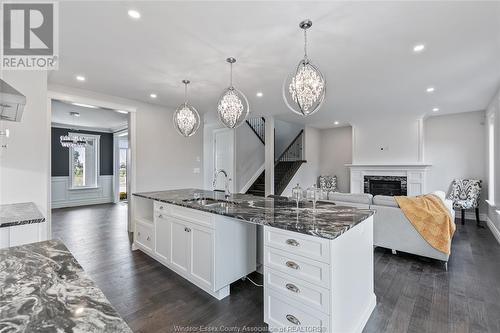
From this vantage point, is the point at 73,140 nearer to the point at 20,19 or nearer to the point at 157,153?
the point at 157,153

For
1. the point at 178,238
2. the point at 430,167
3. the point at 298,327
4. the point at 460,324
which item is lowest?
the point at 460,324

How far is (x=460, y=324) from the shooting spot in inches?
78.2

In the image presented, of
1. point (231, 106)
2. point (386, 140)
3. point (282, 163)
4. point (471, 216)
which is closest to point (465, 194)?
point (471, 216)

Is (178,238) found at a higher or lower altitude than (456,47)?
lower

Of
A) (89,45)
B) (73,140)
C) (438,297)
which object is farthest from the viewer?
(73,140)

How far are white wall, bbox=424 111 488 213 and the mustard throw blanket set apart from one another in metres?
3.62

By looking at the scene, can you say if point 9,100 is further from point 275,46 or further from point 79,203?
point 79,203

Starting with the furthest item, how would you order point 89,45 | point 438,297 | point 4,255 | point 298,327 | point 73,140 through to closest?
point 73,140
point 89,45
point 438,297
point 298,327
point 4,255

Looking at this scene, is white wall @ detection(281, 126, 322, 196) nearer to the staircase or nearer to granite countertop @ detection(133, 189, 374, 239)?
the staircase

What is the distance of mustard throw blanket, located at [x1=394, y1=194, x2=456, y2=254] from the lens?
3.01 metres

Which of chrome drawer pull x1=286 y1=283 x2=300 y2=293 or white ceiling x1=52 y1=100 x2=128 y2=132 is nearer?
chrome drawer pull x1=286 y1=283 x2=300 y2=293

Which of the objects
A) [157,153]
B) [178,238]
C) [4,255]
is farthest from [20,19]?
[157,153]

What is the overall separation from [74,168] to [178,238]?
273 inches

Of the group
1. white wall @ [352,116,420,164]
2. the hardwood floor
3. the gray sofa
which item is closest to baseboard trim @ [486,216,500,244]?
the hardwood floor
